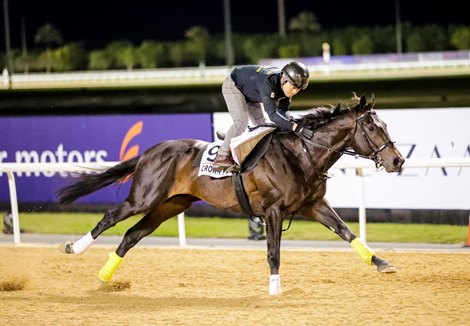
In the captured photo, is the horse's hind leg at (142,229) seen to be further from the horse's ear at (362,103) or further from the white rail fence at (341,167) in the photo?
the horse's ear at (362,103)

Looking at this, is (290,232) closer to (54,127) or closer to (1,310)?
(54,127)

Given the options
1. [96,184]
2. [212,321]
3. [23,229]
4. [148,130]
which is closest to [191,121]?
[148,130]

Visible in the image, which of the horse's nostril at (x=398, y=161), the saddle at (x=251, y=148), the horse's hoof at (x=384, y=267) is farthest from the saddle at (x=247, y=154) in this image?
the horse's hoof at (x=384, y=267)

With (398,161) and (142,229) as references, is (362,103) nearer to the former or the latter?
(398,161)

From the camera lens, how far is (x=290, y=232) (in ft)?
40.0

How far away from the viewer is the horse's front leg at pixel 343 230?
25.8 feet

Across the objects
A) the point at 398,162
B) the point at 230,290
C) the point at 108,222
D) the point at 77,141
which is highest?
the point at 398,162

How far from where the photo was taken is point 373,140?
25.0 feet

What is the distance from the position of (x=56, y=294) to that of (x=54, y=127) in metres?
5.59

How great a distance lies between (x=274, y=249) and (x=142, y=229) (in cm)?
149

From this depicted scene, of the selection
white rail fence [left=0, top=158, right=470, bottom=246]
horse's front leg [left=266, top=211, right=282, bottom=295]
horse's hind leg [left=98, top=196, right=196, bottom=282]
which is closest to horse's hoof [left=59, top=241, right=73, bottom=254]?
horse's hind leg [left=98, top=196, right=196, bottom=282]

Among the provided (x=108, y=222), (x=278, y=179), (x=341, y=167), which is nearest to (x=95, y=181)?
(x=108, y=222)

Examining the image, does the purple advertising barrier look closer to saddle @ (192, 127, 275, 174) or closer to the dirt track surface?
the dirt track surface

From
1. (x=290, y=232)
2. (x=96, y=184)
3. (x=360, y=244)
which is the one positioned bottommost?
(x=290, y=232)
